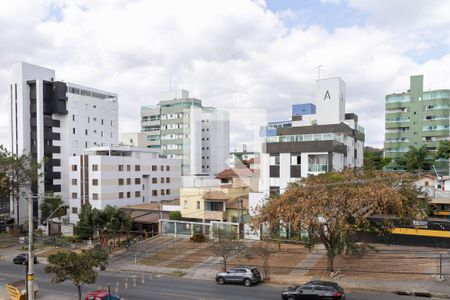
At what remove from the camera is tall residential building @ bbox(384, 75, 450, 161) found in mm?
73625

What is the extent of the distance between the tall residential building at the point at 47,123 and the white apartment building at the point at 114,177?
19.5ft

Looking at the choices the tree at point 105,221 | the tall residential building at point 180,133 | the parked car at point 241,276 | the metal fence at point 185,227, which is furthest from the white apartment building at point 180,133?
the parked car at point 241,276

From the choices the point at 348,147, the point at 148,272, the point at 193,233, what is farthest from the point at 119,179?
the point at 348,147

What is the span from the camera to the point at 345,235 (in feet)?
87.3

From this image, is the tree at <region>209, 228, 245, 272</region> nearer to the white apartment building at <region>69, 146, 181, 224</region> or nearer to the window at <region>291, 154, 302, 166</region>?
the window at <region>291, 154, 302, 166</region>

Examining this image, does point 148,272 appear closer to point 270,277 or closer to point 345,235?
point 270,277

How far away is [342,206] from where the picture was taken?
2627 centimetres

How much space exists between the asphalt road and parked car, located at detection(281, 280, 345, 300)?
4.38ft

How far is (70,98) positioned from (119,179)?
60.0 ft

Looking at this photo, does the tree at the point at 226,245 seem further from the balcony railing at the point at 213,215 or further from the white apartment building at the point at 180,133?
the white apartment building at the point at 180,133

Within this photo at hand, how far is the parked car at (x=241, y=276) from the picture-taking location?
2780 centimetres

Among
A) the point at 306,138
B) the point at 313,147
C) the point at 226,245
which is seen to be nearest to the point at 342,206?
the point at 226,245

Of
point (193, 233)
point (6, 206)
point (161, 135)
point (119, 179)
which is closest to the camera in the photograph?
point (193, 233)

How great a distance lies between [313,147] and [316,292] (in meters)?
21.1
